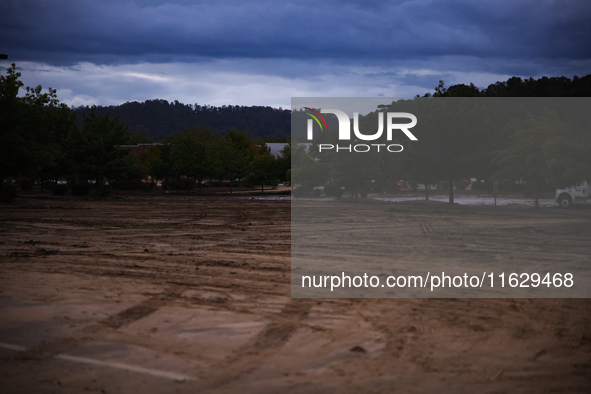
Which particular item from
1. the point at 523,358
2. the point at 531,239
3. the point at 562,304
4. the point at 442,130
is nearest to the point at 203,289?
the point at 523,358

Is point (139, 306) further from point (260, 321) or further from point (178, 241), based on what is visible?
point (178, 241)

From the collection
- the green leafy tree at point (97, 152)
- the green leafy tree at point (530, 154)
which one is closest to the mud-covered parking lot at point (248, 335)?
the green leafy tree at point (530, 154)

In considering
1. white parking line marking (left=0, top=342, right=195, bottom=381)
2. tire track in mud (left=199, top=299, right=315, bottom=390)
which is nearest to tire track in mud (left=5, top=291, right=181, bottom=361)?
white parking line marking (left=0, top=342, right=195, bottom=381)

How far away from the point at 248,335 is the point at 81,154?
1505 inches

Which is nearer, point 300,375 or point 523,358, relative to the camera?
point 300,375

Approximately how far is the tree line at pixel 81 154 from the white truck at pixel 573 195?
31433 millimetres

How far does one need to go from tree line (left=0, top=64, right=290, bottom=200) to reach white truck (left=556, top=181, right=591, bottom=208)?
31433 millimetres

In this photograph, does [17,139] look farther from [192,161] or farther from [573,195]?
[573,195]

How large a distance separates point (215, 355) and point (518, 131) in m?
30.8

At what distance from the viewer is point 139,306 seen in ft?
26.2

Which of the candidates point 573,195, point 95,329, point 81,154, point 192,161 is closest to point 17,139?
point 81,154

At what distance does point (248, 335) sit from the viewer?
261 inches

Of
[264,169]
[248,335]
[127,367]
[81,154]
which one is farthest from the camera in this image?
[264,169]

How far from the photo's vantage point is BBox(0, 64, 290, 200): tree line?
33375 millimetres
